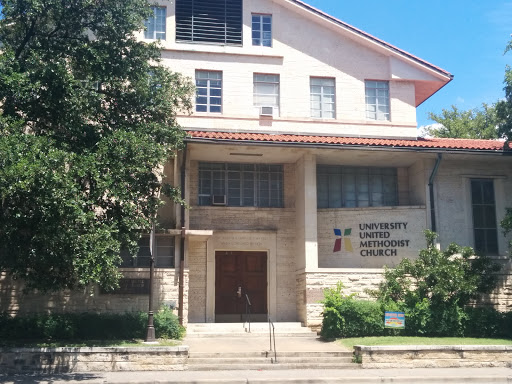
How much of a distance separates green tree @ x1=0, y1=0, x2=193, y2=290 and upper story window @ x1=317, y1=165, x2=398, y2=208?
7.09m

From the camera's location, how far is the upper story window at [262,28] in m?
22.8

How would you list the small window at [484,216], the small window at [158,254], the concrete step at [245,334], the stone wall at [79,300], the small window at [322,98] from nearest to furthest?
the stone wall at [79,300]
the concrete step at [245,334]
the small window at [158,254]
the small window at [484,216]
the small window at [322,98]

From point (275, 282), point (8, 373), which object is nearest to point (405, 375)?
point (275, 282)

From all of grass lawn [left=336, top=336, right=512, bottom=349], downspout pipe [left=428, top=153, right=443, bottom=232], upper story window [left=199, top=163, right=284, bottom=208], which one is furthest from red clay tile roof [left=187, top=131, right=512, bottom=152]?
grass lawn [left=336, top=336, right=512, bottom=349]

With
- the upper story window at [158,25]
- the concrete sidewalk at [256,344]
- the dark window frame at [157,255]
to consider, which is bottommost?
the concrete sidewalk at [256,344]

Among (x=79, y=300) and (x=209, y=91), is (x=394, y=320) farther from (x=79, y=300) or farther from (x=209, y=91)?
(x=209, y=91)

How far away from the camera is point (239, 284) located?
21.2 meters

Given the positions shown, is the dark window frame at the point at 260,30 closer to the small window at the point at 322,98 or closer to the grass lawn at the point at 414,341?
the small window at the point at 322,98

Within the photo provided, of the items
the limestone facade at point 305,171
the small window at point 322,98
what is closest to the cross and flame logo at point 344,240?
the limestone facade at point 305,171

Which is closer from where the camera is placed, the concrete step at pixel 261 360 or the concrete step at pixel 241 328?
the concrete step at pixel 261 360

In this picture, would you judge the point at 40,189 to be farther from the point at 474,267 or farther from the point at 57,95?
the point at 474,267

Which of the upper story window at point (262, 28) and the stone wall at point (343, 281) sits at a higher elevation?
the upper story window at point (262, 28)

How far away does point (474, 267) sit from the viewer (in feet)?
59.7

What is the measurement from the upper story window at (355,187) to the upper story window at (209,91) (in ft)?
14.9
